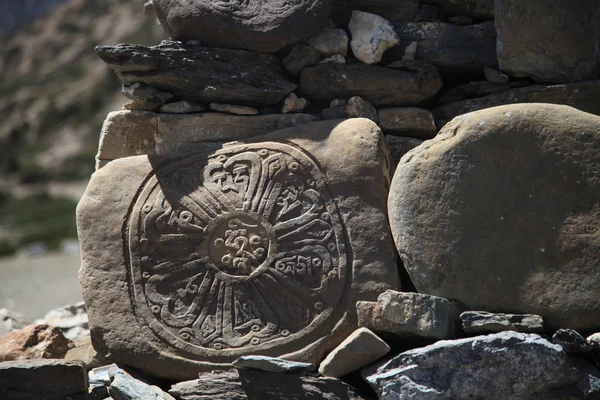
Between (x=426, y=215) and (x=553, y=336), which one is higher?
(x=426, y=215)

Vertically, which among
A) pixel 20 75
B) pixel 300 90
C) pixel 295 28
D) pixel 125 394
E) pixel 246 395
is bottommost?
pixel 246 395

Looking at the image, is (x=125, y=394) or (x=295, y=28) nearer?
(x=125, y=394)

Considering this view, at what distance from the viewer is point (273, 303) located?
4.06m

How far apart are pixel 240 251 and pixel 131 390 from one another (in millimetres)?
910

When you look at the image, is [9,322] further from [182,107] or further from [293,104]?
[293,104]

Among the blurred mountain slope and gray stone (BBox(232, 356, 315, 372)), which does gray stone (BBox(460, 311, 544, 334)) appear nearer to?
gray stone (BBox(232, 356, 315, 372))

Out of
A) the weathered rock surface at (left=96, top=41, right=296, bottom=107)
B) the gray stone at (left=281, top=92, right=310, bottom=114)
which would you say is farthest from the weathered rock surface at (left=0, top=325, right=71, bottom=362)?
the gray stone at (left=281, top=92, right=310, bottom=114)

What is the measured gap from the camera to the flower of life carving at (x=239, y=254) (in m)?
4.02

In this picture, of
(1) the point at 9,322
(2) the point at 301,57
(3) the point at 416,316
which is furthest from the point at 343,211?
(1) the point at 9,322

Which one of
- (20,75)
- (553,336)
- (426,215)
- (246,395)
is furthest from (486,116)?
(20,75)

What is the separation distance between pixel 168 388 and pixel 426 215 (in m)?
1.62

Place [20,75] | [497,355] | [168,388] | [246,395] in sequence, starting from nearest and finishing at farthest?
1. [497,355]
2. [246,395]
3. [168,388]
4. [20,75]

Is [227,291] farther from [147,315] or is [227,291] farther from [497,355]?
[497,355]

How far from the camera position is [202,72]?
4.57 meters
